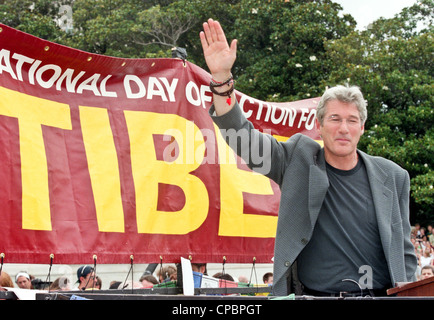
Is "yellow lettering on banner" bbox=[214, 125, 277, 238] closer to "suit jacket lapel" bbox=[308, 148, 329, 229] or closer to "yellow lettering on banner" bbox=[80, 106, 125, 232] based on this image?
"yellow lettering on banner" bbox=[80, 106, 125, 232]

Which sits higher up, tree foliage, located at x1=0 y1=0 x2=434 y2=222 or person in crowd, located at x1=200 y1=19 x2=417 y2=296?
tree foliage, located at x1=0 y1=0 x2=434 y2=222

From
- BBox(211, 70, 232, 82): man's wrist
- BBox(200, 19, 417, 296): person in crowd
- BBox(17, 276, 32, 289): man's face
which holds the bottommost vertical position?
BBox(200, 19, 417, 296): person in crowd

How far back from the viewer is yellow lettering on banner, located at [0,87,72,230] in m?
4.20

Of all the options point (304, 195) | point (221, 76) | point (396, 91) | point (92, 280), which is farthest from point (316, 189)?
point (396, 91)

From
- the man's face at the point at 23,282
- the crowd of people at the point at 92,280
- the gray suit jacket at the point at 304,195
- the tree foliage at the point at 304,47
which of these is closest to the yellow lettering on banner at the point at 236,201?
the crowd of people at the point at 92,280

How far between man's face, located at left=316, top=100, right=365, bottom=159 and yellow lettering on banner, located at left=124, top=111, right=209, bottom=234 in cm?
216

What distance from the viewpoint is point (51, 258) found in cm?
423

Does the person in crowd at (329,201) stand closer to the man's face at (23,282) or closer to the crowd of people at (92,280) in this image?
the crowd of people at (92,280)

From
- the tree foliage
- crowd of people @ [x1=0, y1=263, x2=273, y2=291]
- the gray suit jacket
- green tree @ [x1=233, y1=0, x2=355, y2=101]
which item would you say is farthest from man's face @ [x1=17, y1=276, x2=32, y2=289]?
green tree @ [x1=233, y1=0, x2=355, y2=101]

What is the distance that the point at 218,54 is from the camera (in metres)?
3.02

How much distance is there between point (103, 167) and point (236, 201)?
1394 millimetres

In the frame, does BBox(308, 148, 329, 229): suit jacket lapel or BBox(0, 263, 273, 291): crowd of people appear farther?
BBox(0, 263, 273, 291): crowd of people
